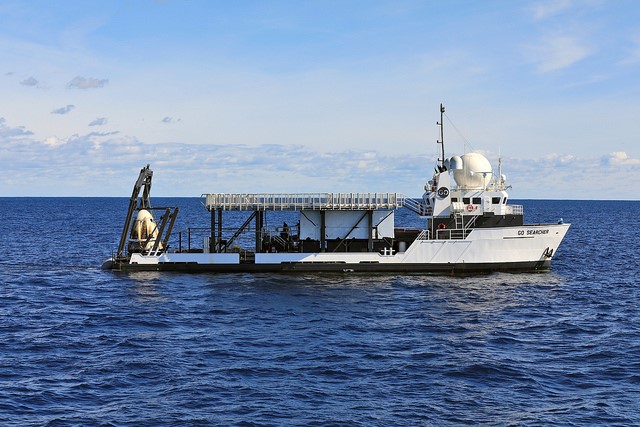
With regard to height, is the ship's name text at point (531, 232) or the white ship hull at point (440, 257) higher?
the ship's name text at point (531, 232)

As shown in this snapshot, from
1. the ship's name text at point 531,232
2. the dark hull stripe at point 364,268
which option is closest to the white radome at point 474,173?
the ship's name text at point 531,232

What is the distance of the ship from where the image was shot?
2168 inches

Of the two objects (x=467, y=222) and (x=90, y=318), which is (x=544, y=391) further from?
(x=467, y=222)

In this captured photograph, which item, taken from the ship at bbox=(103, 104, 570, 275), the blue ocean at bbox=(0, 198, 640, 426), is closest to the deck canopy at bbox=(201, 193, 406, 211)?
the ship at bbox=(103, 104, 570, 275)

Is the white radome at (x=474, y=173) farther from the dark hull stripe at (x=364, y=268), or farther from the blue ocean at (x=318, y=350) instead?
the blue ocean at (x=318, y=350)

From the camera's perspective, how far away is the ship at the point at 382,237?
181 feet

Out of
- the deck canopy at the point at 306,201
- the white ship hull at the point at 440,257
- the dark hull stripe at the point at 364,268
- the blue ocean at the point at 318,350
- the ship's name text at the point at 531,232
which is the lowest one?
the blue ocean at the point at 318,350

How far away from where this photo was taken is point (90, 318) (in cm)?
4091

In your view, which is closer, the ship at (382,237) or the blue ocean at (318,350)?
the blue ocean at (318,350)

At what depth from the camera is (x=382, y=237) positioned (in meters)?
56.9

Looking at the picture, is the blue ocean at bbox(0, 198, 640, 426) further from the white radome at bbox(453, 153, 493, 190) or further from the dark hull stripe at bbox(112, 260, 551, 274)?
the white radome at bbox(453, 153, 493, 190)

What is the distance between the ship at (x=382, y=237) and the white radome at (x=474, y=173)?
0.28ft

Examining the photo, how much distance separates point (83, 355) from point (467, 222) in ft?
113

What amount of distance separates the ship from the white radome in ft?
0.28
